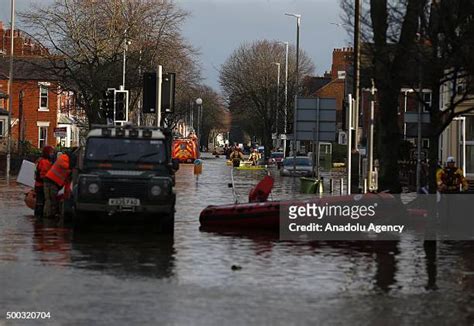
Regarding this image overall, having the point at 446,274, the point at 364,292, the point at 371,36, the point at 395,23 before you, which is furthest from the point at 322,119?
the point at 364,292

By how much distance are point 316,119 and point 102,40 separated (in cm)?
3234

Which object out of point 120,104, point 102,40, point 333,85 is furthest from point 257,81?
point 120,104

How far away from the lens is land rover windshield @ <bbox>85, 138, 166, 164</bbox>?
66.9 ft

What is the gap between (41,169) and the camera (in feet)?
74.9

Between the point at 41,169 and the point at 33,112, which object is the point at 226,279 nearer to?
the point at 41,169

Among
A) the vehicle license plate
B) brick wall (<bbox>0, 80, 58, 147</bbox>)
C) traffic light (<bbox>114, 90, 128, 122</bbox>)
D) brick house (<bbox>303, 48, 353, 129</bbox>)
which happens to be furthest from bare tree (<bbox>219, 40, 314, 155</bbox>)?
the vehicle license plate

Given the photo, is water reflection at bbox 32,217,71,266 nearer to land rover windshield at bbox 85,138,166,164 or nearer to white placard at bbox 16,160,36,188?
land rover windshield at bbox 85,138,166,164

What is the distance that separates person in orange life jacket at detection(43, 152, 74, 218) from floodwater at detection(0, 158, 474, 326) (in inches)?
80.6

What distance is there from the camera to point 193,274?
44.9 ft

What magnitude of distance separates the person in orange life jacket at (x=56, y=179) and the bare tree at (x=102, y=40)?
3544cm

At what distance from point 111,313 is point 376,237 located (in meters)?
10.9

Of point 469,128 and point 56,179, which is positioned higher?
point 469,128

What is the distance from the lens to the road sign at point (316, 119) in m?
32.2

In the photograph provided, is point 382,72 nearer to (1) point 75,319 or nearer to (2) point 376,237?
(2) point 376,237
